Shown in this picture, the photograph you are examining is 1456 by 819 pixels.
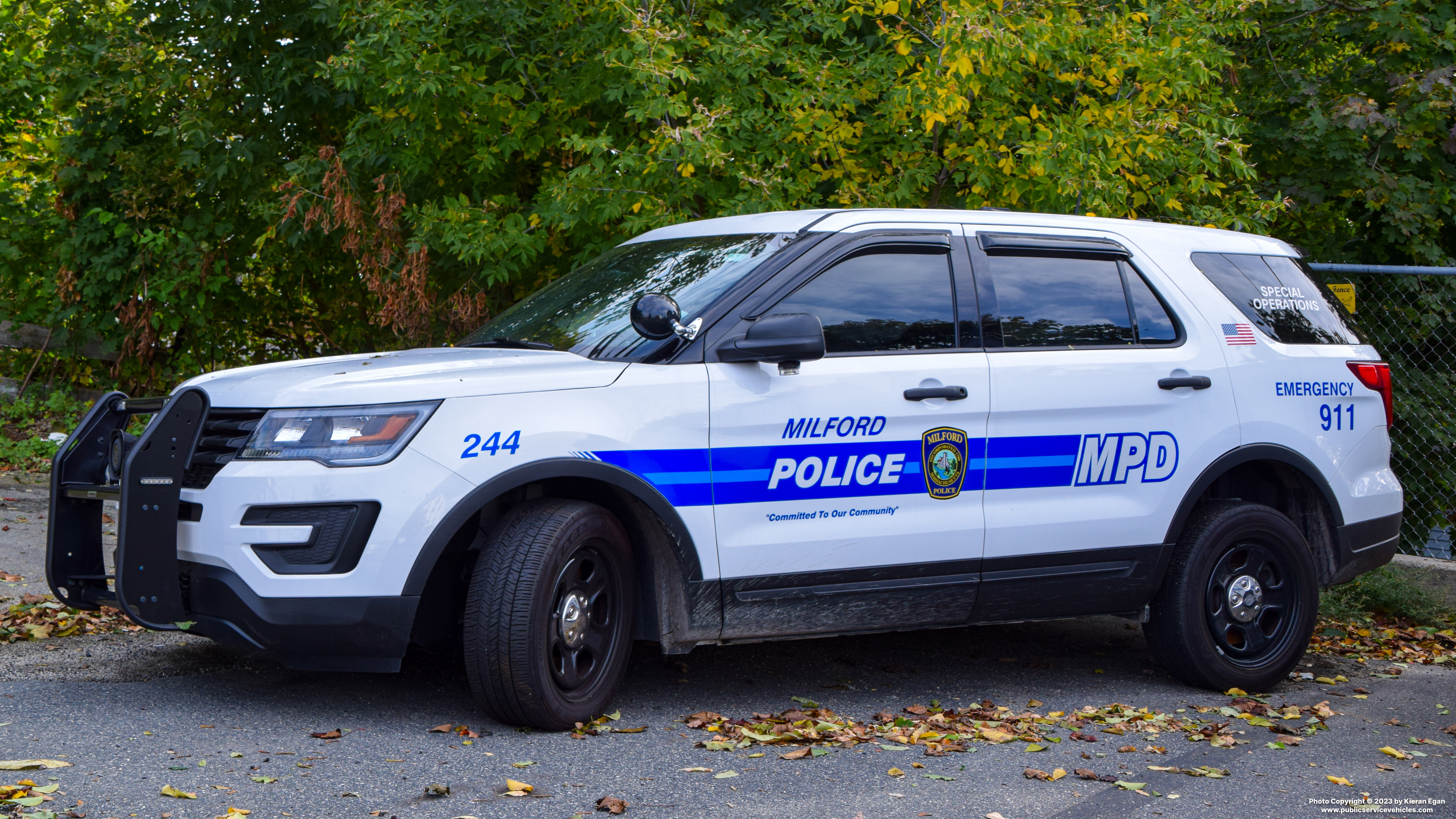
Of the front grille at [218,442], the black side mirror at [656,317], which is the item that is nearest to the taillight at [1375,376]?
the black side mirror at [656,317]

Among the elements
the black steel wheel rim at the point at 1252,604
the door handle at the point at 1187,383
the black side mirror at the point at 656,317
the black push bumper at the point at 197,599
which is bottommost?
the black steel wheel rim at the point at 1252,604

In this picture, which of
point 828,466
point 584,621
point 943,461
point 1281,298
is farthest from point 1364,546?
point 584,621

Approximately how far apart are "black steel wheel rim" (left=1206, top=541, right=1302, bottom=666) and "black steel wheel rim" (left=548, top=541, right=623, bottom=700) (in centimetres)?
263

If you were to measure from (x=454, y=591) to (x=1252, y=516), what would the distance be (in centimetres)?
336

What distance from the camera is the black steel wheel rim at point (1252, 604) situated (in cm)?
567

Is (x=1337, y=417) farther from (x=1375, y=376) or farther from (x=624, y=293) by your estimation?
(x=624, y=293)

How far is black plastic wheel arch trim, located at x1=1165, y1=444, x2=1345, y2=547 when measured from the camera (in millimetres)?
5512

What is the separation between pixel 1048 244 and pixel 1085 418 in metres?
0.74

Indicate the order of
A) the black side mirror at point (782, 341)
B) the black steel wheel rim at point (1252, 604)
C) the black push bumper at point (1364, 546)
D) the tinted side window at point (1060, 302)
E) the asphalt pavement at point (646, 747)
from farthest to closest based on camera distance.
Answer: the black push bumper at point (1364, 546) < the black steel wheel rim at point (1252, 604) < the tinted side window at point (1060, 302) < the black side mirror at point (782, 341) < the asphalt pavement at point (646, 747)

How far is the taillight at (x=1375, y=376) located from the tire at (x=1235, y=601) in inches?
31.5

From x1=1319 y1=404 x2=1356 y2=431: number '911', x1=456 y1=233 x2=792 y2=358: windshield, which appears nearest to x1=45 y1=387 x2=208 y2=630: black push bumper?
x1=456 y1=233 x2=792 y2=358: windshield

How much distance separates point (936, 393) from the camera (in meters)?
4.96

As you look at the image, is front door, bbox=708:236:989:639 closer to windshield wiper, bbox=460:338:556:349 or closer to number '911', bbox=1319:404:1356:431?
windshield wiper, bbox=460:338:556:349

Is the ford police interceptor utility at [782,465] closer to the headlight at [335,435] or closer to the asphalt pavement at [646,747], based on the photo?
the headlight at [335,435]
